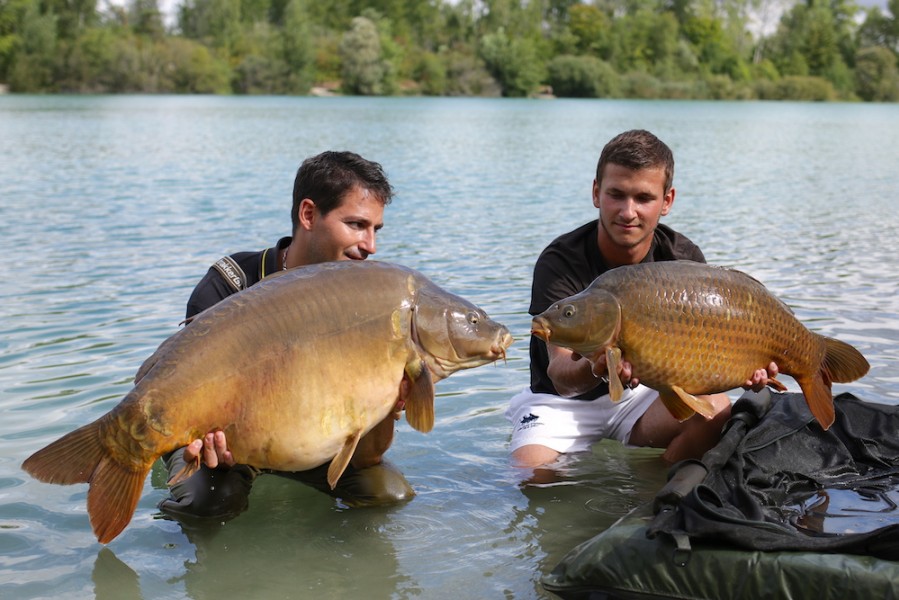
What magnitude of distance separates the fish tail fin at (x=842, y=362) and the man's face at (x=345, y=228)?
67.5 inches

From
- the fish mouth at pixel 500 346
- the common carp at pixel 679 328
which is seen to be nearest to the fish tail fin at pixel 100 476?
the fish mouth at pixel 500 346

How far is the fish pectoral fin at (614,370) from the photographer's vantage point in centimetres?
314

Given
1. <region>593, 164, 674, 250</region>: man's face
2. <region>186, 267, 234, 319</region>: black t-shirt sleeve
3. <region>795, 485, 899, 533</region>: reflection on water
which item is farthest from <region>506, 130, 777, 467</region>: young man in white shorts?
<region>186, 267, 234, 319</region>: black t-shirt sleeve

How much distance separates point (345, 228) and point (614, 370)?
114cm

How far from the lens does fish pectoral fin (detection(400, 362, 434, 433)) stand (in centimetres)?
289

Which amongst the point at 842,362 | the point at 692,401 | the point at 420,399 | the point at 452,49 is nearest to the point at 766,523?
the point at 692,401

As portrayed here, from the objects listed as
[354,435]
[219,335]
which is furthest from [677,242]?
[219,335]

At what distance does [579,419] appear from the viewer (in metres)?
4.23

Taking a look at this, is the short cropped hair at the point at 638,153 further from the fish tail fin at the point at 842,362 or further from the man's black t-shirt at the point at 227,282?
the man's black t-shirt at the point at 227,282

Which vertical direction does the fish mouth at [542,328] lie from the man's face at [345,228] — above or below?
below

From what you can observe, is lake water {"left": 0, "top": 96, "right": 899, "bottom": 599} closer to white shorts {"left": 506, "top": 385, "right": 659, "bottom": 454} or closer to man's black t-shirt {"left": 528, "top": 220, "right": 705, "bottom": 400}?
white shorts {"left": 506, "top": 385, "right": 659, "bottom": 454}

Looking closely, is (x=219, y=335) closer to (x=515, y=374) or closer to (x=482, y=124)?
(x=515, y=374)

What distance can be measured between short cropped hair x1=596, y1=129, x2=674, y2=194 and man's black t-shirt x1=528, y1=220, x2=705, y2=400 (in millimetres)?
288

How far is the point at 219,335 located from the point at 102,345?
394 cm
